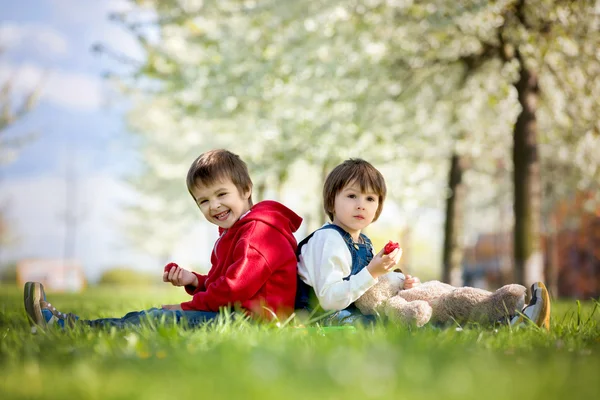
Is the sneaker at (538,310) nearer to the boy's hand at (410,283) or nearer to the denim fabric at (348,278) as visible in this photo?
the boy's hand at (410,283)

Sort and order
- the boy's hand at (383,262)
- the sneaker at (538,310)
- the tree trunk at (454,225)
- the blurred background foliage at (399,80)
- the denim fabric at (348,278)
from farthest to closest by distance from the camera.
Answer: the tree trunk at (454,225) → the blurred background foliage at (399,80) → the denim fabric at (348,278) → the sneaker at (538,310) → the boy's hand at (383,262)

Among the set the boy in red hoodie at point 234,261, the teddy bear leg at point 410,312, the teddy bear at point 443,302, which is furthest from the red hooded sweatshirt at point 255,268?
the teddy bear leg at point 410,312

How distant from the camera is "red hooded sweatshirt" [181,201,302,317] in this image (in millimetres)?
3447

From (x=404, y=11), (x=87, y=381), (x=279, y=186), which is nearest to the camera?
(x=87, y=381)

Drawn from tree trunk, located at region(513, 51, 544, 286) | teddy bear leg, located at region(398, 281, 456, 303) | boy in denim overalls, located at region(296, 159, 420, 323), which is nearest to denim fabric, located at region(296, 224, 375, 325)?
boy in denim overalls, located at region(296, 159, 420, 323)

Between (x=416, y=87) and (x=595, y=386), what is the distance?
8.03m

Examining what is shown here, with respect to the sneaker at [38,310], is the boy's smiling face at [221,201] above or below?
above

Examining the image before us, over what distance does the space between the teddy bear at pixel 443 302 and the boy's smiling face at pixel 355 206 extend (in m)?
0.35

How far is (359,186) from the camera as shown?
3.61 meters

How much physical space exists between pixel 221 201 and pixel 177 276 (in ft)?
1.87

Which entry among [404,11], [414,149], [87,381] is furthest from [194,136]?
[87,381]

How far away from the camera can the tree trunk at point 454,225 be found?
11.3m

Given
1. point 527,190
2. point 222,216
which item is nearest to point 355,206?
point 222,216

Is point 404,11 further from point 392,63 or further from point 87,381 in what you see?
point 87,381
